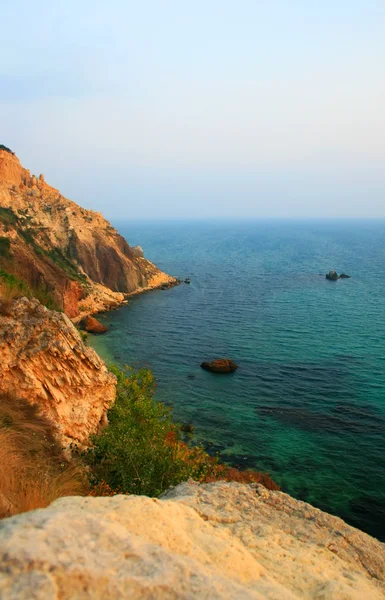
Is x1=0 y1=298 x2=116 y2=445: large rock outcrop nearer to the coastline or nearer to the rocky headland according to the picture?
the rocky headland

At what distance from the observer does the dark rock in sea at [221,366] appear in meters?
41.6

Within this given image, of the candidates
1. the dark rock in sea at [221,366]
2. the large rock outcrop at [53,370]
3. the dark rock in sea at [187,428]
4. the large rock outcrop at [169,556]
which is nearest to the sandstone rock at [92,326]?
the dark rock in sea at [221,366]

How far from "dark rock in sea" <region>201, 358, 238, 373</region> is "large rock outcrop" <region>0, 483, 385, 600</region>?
3038 cm

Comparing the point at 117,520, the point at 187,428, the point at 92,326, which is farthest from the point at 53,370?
the point at 92,326

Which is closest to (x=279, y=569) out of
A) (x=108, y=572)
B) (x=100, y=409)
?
(x=108, y=572)

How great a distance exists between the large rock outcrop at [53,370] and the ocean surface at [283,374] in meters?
10.9

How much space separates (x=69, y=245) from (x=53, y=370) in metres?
59.2

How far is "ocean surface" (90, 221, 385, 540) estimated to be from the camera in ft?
87.0

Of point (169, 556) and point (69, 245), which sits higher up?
point (69, 245)

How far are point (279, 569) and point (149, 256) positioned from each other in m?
135

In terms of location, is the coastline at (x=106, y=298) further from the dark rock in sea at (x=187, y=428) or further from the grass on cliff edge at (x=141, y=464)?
the grass on cliff edge at (x=141, y=464)

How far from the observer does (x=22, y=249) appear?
180ft

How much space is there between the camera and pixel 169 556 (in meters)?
5.99

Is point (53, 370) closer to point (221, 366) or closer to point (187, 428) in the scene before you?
point (187, 428)
